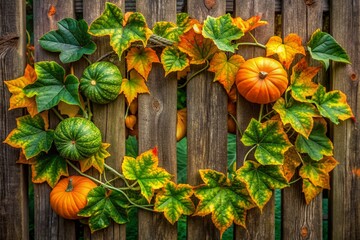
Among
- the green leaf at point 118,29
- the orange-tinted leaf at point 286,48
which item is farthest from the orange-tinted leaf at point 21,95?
the orange-tinted leaf at point 286,48

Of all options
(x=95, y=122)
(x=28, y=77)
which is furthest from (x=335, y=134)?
(x=28, y=77)

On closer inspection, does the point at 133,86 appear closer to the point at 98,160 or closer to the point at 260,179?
the point at 98,160

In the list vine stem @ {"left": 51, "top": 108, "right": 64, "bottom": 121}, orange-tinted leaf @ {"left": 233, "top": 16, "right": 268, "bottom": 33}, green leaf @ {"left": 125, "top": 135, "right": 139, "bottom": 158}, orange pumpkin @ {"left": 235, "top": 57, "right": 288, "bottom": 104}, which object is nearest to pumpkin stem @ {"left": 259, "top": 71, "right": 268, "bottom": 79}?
orange pumpkin @ {"left": 235, "top": 57, "right": 288, "bottom": 104}

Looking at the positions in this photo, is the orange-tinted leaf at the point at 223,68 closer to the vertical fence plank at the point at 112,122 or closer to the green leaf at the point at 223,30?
the green leaf at the point at 223,30

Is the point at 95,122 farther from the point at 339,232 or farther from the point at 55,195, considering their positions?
the point at 339,232

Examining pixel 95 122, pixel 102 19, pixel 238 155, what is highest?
pixel 102 19

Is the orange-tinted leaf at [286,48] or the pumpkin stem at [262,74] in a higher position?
the orange-tinted leaf at [286,48]

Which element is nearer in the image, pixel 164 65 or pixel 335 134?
pixel 164 65
